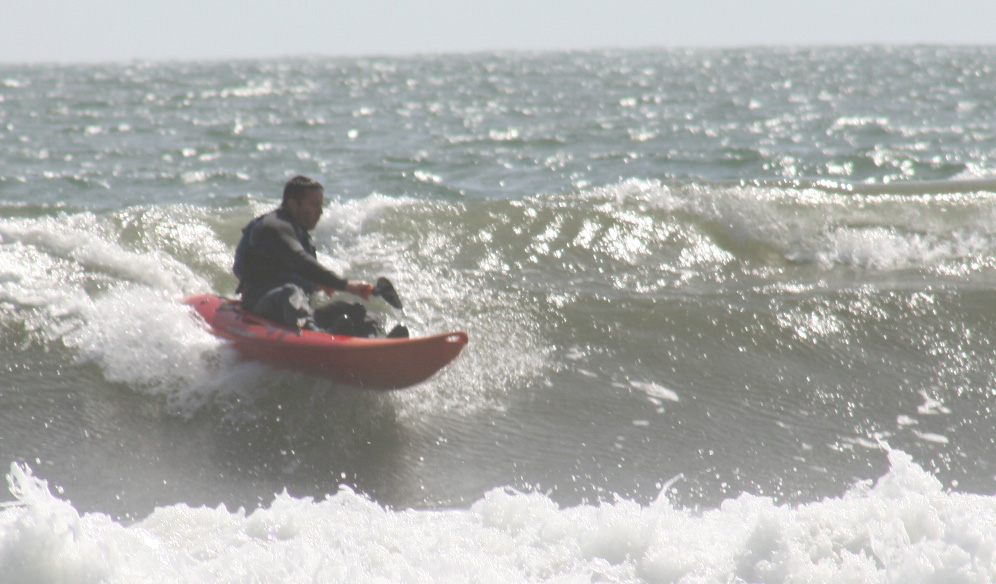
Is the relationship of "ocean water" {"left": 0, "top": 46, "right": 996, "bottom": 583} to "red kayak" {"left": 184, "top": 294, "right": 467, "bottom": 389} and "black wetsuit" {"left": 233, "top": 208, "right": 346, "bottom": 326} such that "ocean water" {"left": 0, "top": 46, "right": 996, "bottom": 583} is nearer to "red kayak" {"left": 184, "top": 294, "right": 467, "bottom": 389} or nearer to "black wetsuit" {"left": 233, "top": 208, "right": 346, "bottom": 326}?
"red kayak" {"left": 184, "top": 294, "right": 467, "bottom": 389}

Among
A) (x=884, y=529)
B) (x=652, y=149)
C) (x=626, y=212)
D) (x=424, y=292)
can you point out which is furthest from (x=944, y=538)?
(x=652, y=149)

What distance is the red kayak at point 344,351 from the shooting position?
565 cm

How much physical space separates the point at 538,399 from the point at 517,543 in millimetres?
2089

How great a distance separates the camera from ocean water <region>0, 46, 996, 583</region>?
3.96 metres

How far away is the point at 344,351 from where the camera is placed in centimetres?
575

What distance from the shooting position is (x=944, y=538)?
389cm

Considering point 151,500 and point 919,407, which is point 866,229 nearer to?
point 919,407

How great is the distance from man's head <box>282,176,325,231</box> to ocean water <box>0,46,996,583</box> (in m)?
0.92

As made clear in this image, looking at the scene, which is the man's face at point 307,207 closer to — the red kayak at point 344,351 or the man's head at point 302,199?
the man's head at point 302,199

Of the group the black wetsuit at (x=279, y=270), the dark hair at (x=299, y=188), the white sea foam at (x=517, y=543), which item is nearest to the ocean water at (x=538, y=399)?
the white sea foam at (x=517, y=543)

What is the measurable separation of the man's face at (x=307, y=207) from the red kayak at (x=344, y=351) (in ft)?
2.09

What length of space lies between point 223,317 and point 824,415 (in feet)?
11.8

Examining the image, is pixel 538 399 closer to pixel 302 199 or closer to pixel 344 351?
pixel 344 351

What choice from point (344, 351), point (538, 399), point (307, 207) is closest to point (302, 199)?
point (307, 207)
